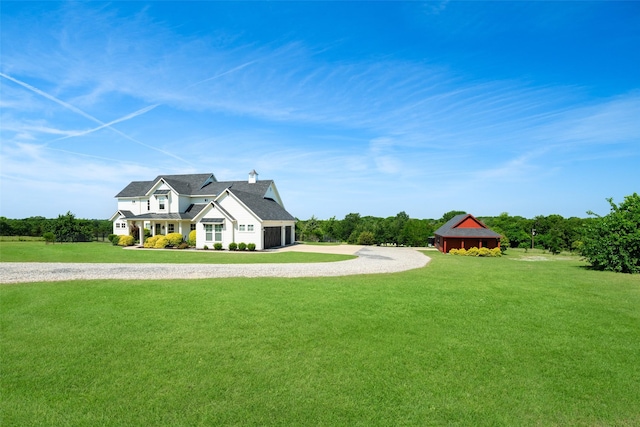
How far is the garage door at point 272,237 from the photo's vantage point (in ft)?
115

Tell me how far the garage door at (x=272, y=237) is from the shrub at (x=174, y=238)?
938 cm

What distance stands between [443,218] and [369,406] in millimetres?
66776

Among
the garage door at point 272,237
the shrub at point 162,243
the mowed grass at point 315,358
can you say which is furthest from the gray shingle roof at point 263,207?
the mowed grass at point 315,358

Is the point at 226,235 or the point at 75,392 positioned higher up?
the point at 226,235

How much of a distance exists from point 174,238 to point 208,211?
4.84 metres

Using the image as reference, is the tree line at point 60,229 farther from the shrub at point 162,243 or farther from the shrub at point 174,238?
the shrub at point 174,238

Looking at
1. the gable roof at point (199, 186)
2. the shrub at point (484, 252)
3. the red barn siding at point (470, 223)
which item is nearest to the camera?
the shrub at point (484, 252)

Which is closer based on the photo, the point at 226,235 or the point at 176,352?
the point at 176,352

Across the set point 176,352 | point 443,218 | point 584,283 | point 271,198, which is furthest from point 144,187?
point 443,218

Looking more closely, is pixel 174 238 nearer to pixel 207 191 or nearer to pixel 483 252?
pixel 207 191

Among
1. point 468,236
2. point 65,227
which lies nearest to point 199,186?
point 65,227

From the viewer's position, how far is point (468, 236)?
33844 millimetres

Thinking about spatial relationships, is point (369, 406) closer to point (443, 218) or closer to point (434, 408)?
point (434, 408)

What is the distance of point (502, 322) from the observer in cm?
945
